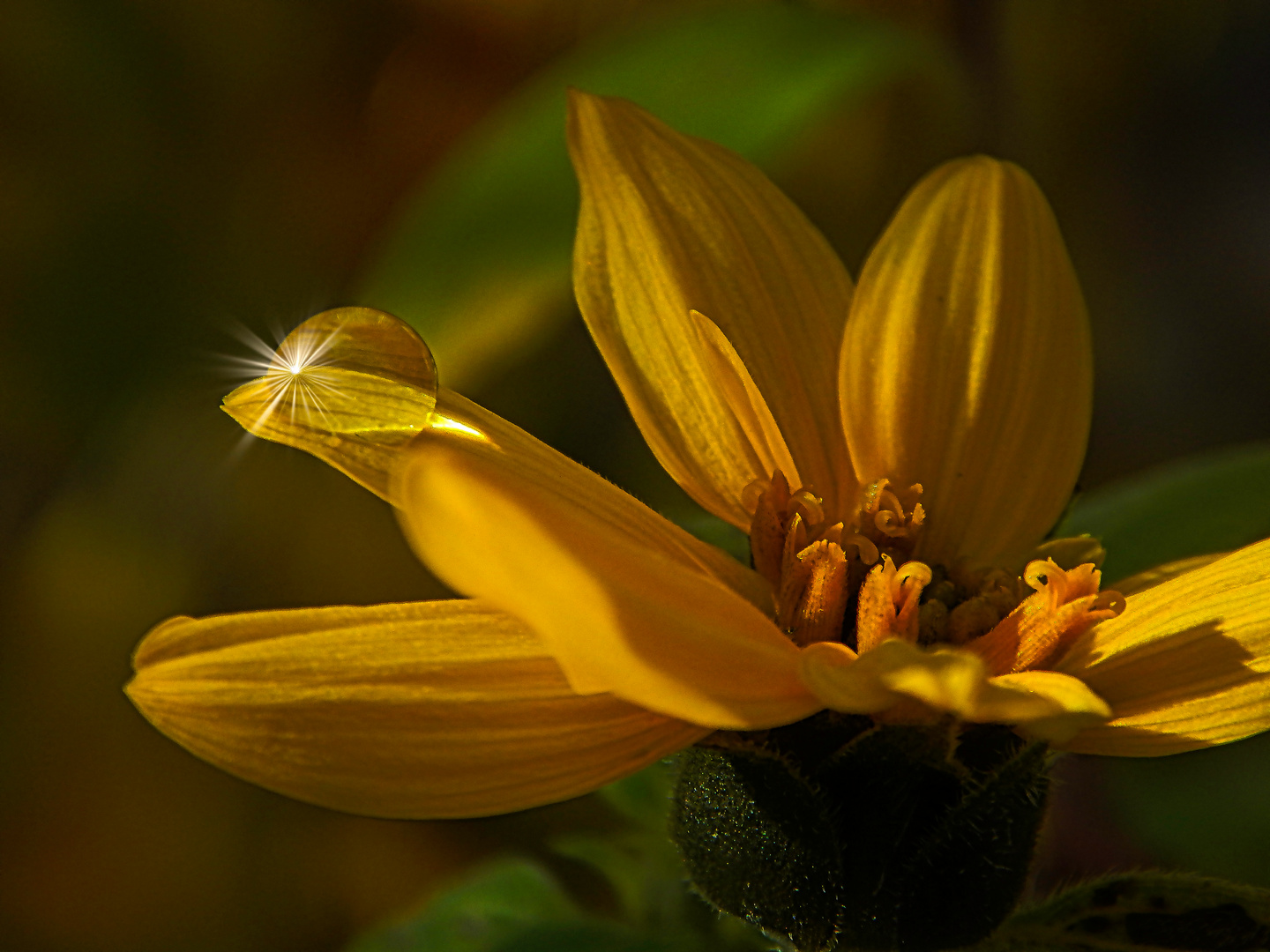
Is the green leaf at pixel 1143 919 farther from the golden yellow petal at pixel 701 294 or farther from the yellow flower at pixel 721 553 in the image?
the golden yellow petal at pixel 701 294

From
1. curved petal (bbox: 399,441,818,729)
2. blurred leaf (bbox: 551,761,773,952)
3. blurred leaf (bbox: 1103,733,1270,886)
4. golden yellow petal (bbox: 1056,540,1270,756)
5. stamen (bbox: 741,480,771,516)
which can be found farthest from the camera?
blurred leaf (bbox: 1103,733,1270,886)

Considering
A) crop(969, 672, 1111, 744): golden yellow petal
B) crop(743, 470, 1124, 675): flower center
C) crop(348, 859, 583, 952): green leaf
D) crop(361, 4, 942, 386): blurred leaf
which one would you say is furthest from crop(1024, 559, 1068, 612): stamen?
crop(361, 4, 942, 386): blurred leaf

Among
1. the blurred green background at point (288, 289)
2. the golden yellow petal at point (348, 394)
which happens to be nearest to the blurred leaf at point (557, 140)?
the blurred green background at point (288, 289)

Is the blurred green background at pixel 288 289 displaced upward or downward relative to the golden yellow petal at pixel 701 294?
upward

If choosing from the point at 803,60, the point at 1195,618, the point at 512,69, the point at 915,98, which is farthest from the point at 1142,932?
the point at 512,69

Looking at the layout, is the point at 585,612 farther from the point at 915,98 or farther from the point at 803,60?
the point at 915,98

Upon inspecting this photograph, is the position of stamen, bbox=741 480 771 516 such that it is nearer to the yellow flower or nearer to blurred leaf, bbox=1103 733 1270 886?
the yellow flower

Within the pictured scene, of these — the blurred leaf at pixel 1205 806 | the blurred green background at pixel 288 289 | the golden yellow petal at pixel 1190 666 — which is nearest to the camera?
the golden yellow petal at pixel 1190 666
